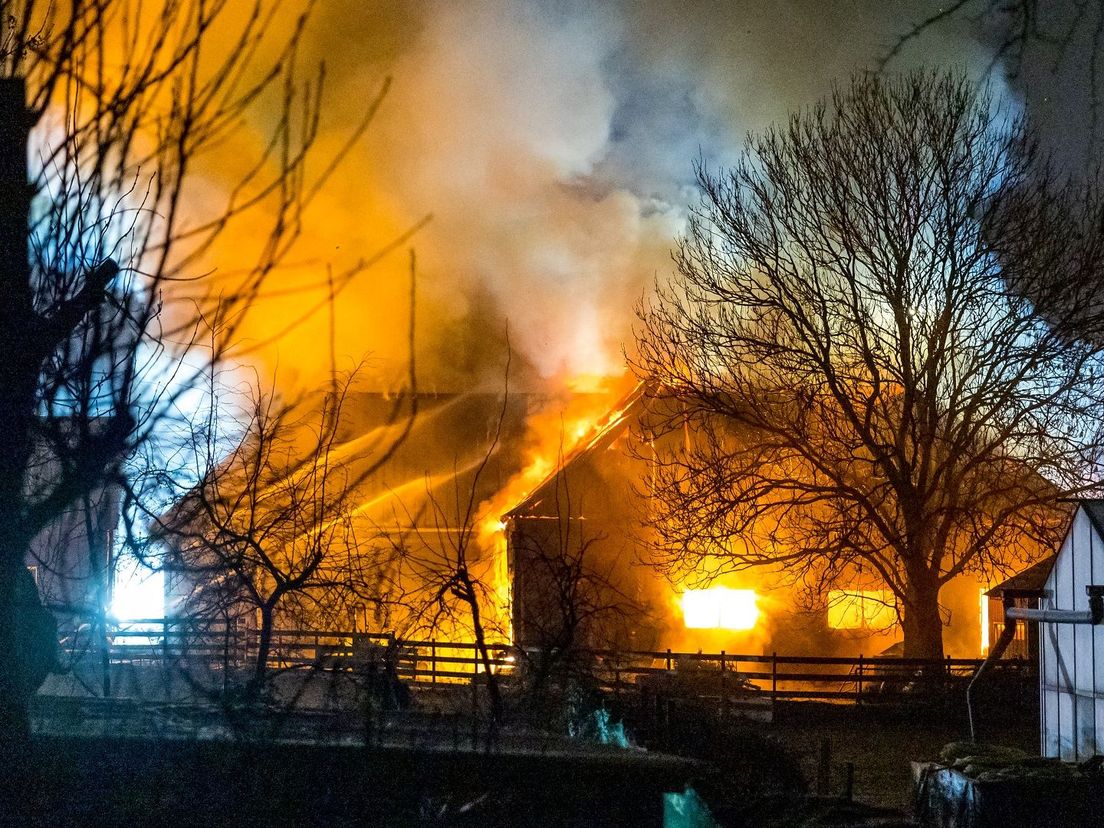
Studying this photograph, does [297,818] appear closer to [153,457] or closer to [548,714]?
[153,457]

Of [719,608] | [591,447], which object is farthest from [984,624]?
[591,447]

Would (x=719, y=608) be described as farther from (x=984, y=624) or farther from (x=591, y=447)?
(x=984, y=624)

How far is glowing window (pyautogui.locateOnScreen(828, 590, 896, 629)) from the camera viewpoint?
28.8m

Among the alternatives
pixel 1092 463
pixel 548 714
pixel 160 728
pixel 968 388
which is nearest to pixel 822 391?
pixel 968 388

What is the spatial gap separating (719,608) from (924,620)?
666cm

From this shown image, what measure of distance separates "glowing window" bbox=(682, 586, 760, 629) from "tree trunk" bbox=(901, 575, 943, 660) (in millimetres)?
5979

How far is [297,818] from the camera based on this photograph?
347 inches

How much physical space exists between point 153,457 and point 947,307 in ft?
54.8

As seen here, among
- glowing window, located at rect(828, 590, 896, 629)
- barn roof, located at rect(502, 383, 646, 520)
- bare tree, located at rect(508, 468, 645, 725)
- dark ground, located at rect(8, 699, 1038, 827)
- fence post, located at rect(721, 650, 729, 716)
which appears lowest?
fence post, located at rect(721, 650, 729, 716)

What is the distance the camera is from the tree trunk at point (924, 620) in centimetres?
2195

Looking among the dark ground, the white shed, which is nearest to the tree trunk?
the white shed

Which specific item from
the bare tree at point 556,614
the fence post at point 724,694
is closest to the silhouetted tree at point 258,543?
the bare tree at point 556,614

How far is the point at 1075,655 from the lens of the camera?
1288 cm

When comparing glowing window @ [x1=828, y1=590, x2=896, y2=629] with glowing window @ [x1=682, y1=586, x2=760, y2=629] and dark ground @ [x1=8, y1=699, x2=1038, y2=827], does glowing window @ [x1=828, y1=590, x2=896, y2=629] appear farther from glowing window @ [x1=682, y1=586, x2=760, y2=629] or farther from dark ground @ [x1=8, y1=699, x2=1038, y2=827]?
dark ground @ [x1=8, y1=699, x2=1038, y2=827]
